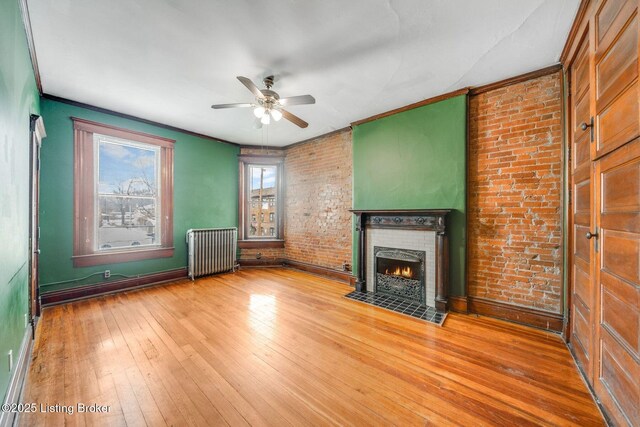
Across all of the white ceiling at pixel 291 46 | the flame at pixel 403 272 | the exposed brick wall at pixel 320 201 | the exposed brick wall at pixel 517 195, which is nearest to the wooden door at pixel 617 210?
the white ceiling at pixel 291 46

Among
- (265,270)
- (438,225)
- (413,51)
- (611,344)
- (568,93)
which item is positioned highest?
(413,51)

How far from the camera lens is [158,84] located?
2.92 meters

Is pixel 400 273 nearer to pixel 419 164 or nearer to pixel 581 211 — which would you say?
pixel 419 164

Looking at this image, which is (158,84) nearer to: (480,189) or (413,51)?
(413,51)

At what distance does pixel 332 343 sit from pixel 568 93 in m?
3.37

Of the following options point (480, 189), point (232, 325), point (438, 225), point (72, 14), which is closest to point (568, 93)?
point (480, 189)

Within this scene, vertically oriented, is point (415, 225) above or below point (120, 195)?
below

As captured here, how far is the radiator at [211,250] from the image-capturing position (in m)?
4.46

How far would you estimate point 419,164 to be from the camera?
3.34 meters

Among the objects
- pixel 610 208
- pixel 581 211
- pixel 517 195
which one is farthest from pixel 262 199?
pixel 610 208

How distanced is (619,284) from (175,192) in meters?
5.48

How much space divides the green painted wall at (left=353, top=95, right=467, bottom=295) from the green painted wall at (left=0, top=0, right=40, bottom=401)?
12.0 ft

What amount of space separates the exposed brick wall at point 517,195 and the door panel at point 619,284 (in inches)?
43.0

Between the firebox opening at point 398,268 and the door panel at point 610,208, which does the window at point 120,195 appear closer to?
the firebox opening at point 398,268
